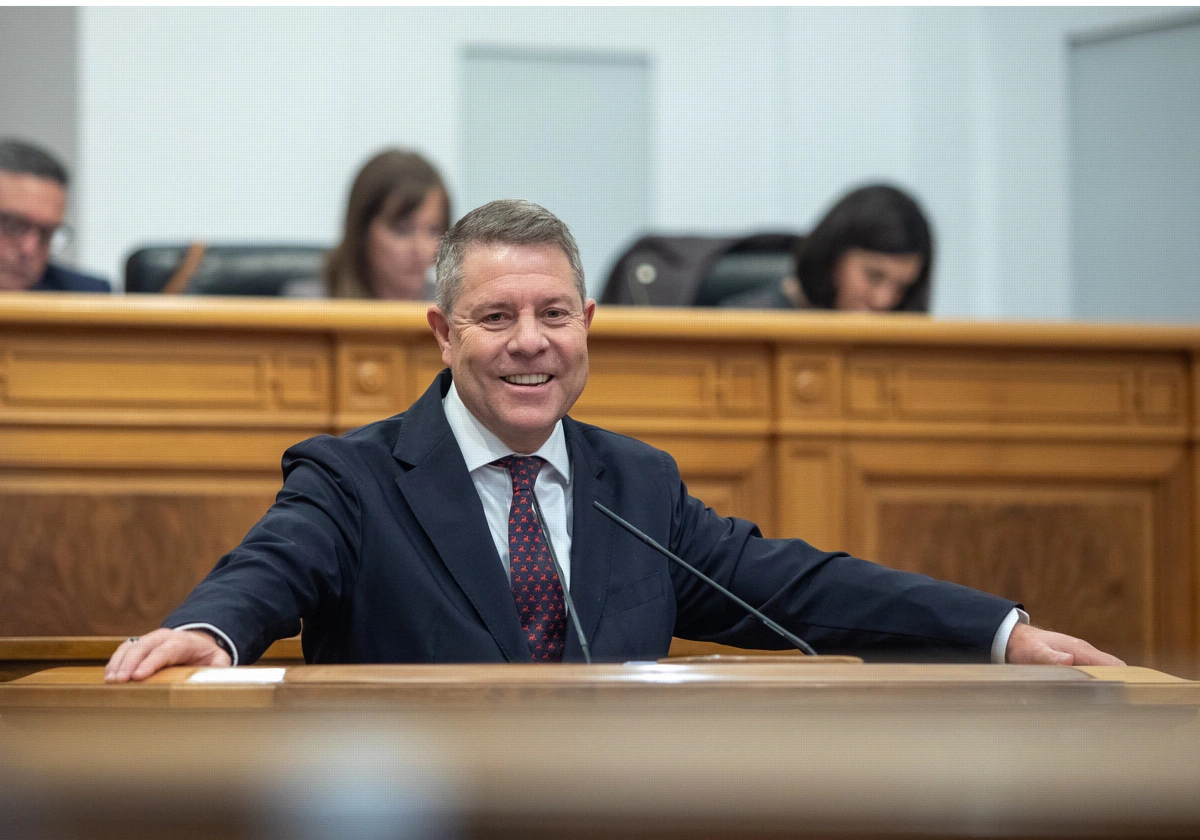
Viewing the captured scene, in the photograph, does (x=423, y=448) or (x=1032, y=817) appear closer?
(x=1032, y=817)

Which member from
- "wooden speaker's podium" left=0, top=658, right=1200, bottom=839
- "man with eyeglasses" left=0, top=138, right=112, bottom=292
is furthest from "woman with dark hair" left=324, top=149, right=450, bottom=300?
"wooden speaker's podium" left=0, top=658, right=1200, bottom=839

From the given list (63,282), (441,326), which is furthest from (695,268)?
(441,326)

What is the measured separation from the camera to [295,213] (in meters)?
4.96

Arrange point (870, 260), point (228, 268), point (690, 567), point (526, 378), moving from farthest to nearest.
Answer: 1. point (228, 268)
2. point (870, 260)
3. point (526, 378)
4. point (690, 567)

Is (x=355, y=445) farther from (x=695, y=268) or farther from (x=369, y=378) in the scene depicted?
(x=695, y=268)

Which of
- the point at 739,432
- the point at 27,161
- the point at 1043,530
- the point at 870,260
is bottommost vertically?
the point at 1043,530

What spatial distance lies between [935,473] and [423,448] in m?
1.55

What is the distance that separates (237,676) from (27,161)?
98.3 inches

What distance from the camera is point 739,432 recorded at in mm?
2627

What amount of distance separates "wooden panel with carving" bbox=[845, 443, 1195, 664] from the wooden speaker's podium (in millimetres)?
2292

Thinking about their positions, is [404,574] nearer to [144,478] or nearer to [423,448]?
[423,448]

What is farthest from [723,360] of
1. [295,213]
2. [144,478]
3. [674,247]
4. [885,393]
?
[295,213]

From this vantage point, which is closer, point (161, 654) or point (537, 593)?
point (161, 654)

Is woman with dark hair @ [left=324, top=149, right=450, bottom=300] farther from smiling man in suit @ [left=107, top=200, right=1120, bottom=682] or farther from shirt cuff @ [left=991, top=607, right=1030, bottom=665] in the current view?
shirt cuff @ [left=991, top=607, right=1030, bottom=665]
